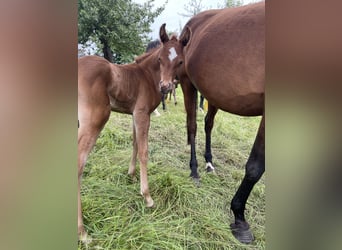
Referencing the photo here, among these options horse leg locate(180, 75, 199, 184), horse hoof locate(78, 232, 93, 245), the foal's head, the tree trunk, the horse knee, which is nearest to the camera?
horse hoof locate(78, 232, 93, 245)

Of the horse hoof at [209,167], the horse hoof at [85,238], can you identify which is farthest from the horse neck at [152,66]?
the horse hoof at [85,238]

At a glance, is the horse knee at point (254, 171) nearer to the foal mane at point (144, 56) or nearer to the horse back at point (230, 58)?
the horse back at point (230, 58)

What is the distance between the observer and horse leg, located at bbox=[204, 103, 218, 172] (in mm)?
1637

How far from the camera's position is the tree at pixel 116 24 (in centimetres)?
110

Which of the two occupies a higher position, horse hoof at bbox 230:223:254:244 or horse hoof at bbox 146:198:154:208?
horse hoof at bbox 146:198:154:208

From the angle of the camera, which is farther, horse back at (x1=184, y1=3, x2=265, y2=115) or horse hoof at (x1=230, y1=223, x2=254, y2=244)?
horse back at (x1=184, y1=3, x2=265, y2=115)

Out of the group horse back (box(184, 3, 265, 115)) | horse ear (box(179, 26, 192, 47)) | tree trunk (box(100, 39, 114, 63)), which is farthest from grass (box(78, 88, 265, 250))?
horse ear (box(179, 26, 192, 47))

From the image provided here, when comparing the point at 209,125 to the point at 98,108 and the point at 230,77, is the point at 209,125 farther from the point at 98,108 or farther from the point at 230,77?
the point at 98,108

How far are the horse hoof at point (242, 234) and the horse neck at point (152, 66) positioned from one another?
2.78ft

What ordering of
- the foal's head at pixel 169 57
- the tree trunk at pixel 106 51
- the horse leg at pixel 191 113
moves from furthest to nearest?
the horse leg at pixel 191 113
the foal's head at pixel 169 57
the tree trunk at pixel 106 51

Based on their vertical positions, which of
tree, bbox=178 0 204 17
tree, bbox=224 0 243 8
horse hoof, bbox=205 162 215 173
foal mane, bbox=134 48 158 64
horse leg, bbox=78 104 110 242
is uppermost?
tree, bbox=224 0 243 8

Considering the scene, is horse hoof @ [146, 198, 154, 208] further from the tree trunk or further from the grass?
the tree trunk
